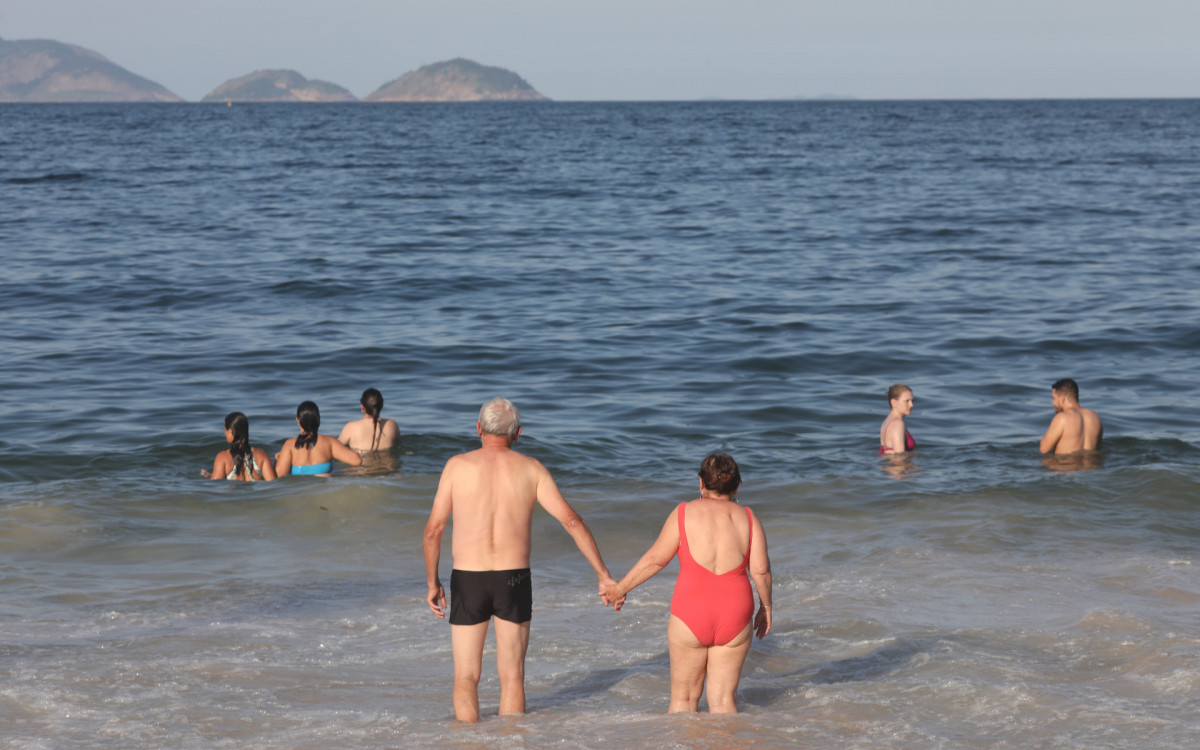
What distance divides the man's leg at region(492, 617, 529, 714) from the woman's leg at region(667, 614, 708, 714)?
826 mm

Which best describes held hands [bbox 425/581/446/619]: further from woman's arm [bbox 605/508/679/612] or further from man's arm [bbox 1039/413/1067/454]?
man's arm [bbox 1039/413/1067/454]

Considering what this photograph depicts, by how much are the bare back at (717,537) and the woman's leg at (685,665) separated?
1.28 ft

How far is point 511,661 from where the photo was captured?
6449mm

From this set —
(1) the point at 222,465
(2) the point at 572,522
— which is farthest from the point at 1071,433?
(1) the point at 222,465

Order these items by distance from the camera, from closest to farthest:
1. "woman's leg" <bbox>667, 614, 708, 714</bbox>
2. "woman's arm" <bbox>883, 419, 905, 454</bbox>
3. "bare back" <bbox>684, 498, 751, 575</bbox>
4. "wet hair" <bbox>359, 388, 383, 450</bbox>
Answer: "bare back" <bbox>684, 498, 751, 575</bbox>, "woman's leg" <bbox>667, 614, 708, 714</bbox>, "wet hair" <bbox>359, 388, 383, 450</bbox>, "woman's arm" <bbox>883, 419, 905, 454</bbox>

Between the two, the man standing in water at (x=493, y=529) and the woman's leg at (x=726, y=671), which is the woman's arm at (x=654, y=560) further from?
the woman's leg at (x=726, y=671)

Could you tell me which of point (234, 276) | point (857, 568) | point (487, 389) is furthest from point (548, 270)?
point (857, 568)

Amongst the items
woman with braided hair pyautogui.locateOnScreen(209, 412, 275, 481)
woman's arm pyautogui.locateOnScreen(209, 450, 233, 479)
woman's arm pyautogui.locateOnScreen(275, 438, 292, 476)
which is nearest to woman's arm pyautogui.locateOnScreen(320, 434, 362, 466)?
woman's arm pyautogui.locateOnScreen(275, 438, 292, 476)

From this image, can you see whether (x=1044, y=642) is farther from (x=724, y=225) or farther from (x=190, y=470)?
(x=724, y=225)

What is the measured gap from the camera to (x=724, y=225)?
33.7m

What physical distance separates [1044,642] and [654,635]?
279 centimetres

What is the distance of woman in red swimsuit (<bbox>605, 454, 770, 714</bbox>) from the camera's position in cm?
600

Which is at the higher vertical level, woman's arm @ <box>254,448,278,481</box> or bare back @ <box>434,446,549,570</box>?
bare back @ <box>434,446,549,570</box>

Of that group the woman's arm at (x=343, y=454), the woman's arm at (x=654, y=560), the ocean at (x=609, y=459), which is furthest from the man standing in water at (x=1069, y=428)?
the woman's arm at (x=654, y=560)
